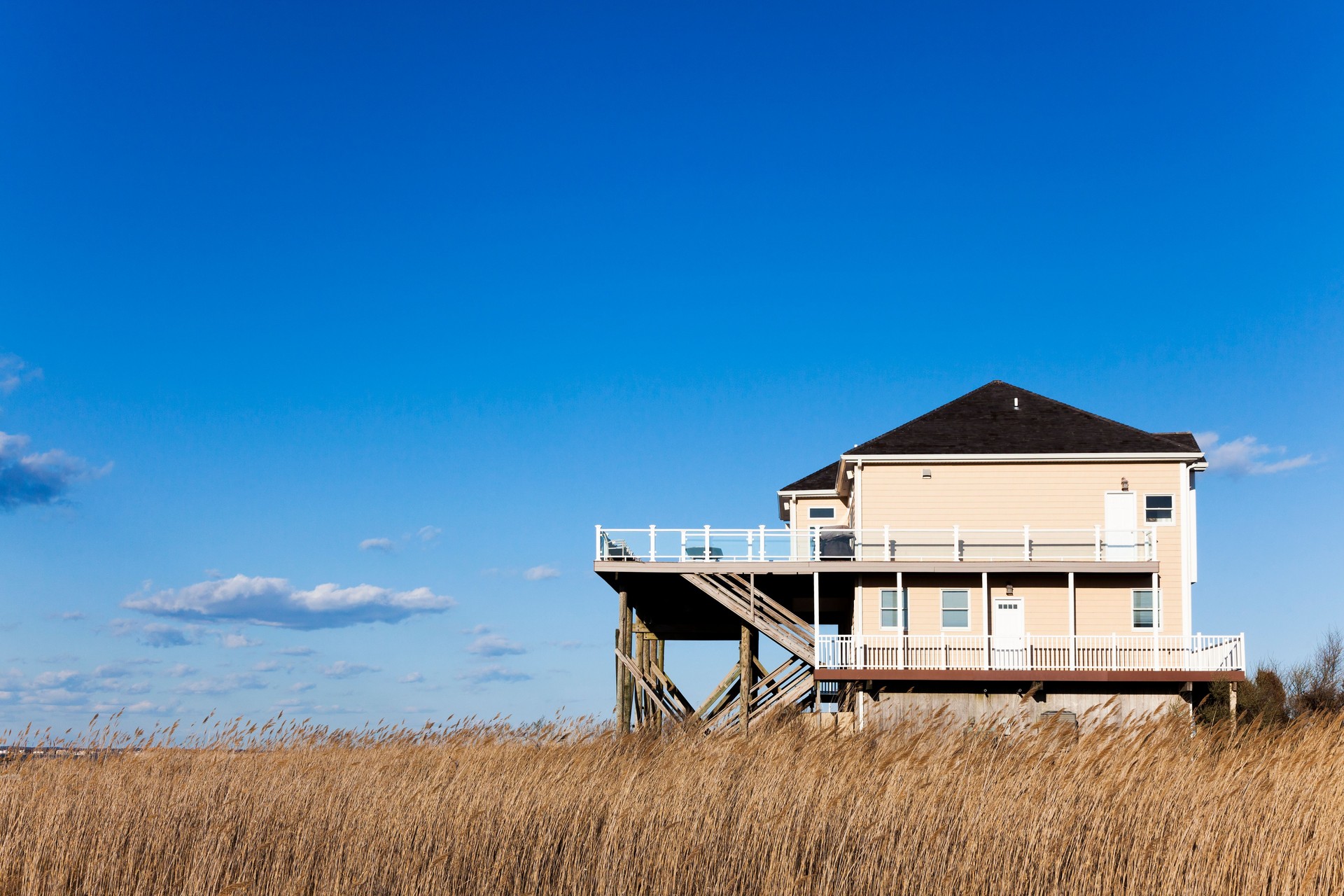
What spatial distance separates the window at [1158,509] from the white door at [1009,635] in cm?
343

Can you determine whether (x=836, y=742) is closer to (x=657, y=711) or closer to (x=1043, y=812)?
(x=1043, y=812)

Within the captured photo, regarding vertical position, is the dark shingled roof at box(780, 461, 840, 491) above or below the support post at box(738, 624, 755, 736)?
above

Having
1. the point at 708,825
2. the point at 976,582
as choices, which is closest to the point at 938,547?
the point at 976,582

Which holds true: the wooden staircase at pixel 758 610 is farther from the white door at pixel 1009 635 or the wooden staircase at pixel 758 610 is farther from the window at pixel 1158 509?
the window at pixel 1158 509

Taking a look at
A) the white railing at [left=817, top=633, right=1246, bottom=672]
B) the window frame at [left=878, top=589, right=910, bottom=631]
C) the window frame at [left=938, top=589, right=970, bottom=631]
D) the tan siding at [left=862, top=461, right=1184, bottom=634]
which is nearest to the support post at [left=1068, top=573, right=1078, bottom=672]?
the white railing at [left=817, top=633, right=1246, bottom=672]

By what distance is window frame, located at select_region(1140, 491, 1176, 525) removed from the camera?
26578mm

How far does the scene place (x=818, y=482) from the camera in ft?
118

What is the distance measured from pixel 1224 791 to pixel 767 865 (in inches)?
186

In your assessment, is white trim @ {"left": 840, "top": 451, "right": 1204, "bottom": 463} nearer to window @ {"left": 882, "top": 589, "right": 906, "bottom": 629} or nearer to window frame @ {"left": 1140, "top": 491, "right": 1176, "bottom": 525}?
window frame @ {"left": 1140, "top": 491, "right": 1176, "bottom": 525}

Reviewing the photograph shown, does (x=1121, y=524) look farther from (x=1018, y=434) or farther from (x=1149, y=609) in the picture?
(x=1018, y=434)

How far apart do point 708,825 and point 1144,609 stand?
1766cm

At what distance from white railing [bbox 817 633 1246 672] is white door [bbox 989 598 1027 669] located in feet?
0.06

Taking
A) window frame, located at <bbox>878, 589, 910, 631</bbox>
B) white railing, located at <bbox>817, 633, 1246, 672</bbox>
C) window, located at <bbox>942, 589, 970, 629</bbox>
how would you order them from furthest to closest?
window, located at <bbox>942, 589, 970, 629</bbox>
window frame, located at <bbox>878, 589, 910, 631</bbox>
white railing, located at <bbox>817, 633, 1246, 672</bbox>

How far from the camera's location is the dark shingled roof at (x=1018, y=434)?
2684 cm
